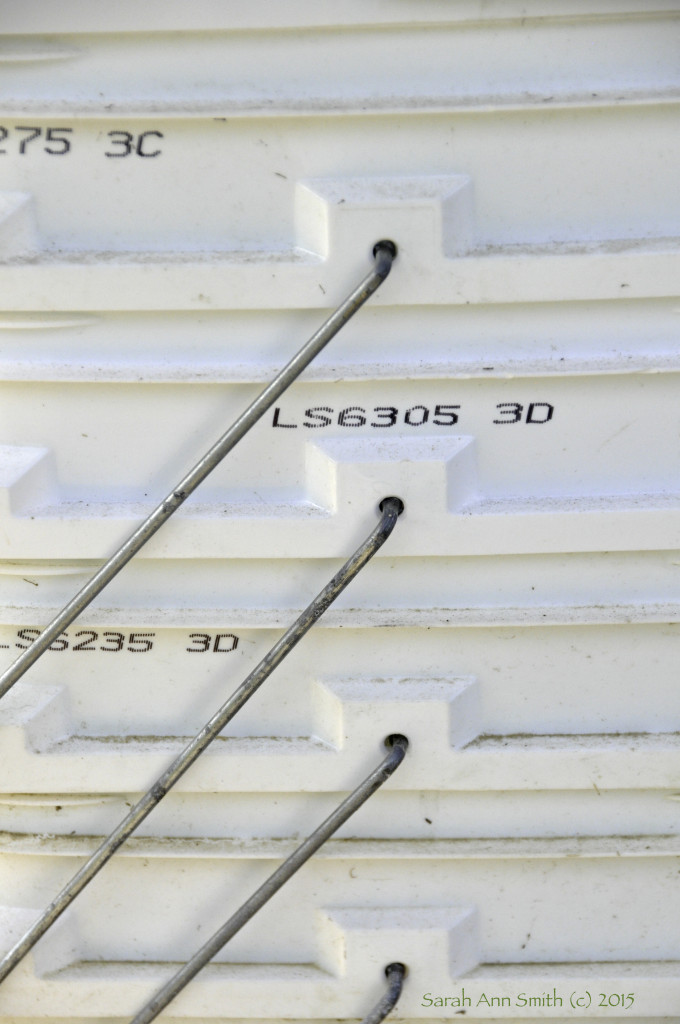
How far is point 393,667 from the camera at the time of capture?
195cm

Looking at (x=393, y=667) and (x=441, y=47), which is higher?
(x=441, y=47)

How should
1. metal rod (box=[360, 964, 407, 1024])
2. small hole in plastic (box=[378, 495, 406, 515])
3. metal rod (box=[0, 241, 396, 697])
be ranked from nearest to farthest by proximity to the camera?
metal rod (box=[0, 241, 396, 697])
small hole in plastic (box=[378, 495, 406, 515])
metal rod (box=[360, 964, 407, 1024])

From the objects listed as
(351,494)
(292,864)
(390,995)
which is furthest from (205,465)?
(390,995)

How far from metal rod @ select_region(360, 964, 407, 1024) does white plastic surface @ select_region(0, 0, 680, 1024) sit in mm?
36

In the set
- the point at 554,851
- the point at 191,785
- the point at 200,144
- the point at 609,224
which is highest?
the point at 200,144

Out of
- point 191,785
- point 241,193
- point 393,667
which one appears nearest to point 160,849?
point 191,785

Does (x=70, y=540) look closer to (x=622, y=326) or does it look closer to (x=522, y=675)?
(x=522, y=675)

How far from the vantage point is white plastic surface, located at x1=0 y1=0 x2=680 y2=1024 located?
1.74m

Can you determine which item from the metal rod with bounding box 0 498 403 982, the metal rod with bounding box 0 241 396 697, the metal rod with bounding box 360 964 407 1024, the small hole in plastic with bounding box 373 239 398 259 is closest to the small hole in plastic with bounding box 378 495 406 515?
the metal rod with bounding box 0 498 403 982

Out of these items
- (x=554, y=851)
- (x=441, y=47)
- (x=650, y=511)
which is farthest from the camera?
(x=554, y=851)

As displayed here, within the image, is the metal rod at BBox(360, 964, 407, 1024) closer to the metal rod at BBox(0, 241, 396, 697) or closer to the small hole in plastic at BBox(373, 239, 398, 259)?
the metal rod at BBox(0, 241, 396, 697)

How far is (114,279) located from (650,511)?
1.14 metres

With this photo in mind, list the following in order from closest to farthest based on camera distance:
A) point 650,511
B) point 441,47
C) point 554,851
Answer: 1. point 441,47
2. point 650,511
3. point 554,851

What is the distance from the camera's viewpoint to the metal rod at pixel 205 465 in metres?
1.72
